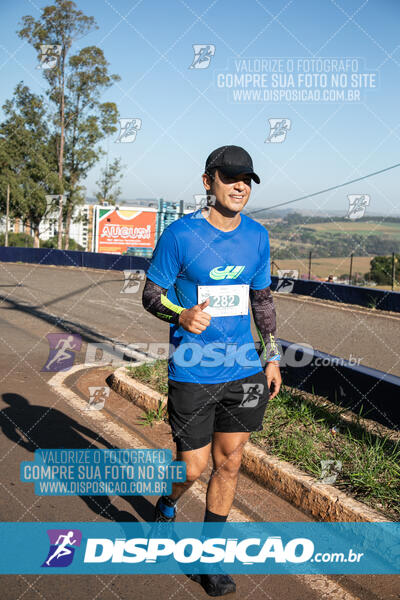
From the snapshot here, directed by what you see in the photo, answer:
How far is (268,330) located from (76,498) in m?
1.89

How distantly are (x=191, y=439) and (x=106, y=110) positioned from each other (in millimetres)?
43415

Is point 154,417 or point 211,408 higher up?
point 211,408

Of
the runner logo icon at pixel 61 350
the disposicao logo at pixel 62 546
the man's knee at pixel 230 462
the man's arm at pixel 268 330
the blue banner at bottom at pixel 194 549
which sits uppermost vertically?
the man's arm at pixel 268 330

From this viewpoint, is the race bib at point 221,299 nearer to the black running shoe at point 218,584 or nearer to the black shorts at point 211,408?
the black shorts at point 211,408

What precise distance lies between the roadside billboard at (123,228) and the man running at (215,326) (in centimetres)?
3661

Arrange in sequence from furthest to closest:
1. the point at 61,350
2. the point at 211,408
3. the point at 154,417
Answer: the point at 61,350
the point at 154,417
the point at 211,408

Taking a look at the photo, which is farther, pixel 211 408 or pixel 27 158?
pixel 27 158

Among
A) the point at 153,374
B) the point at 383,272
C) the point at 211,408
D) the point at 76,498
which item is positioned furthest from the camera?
the point at 383,272

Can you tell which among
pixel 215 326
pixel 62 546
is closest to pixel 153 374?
pixel 62 546

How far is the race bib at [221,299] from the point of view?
3061mm

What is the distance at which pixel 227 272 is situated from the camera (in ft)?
10.1

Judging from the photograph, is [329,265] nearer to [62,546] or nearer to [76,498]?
[76,498]

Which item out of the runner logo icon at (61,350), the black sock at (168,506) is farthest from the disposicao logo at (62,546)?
the runner logo icon at (61,350)

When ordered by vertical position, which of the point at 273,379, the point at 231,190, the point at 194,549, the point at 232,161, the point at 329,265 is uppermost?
the point at 232,161
